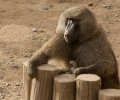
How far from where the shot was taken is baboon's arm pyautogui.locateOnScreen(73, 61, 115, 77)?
145 inches

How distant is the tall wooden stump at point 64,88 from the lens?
357 centimetres

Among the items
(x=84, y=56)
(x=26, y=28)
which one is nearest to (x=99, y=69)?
(x=84, y=56)

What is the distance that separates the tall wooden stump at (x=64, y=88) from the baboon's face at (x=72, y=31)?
0.33 m

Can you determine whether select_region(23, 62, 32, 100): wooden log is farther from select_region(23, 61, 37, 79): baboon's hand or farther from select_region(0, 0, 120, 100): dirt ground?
select_region(0, 0, 120, 100): dirt ground

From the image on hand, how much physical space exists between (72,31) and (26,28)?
13.8 ft

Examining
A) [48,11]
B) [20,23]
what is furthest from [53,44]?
[48,11]

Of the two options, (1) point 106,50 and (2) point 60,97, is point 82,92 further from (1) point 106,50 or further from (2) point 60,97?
(1) point 106,50

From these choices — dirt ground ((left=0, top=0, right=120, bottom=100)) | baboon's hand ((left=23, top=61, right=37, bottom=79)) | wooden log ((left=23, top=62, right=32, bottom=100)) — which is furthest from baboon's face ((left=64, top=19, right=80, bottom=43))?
dirt ground ((left=0, top=0, right=120, bottom=100))

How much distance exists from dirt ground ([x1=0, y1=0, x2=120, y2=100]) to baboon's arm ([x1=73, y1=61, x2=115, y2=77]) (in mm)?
1892

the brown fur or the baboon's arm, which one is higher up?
the brown fur

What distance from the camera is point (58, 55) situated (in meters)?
3.92

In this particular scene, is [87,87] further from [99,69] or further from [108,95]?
[99,69]

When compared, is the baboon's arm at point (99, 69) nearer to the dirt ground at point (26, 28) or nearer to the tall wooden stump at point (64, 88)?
the tall wooden stump at point (64, 88)

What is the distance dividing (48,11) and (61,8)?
285 mm
